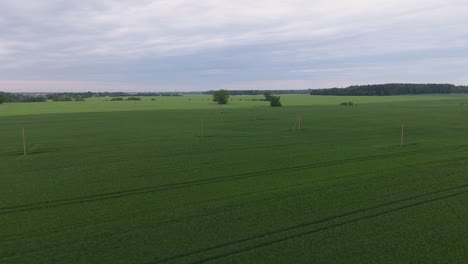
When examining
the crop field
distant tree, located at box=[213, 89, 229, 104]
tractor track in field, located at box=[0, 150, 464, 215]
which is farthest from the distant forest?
tractor track in field, located at box=[0, 150, 464, 215]

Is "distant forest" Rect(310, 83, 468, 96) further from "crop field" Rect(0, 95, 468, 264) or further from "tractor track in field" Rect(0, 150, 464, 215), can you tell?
"tractor track in field" Rect(0, 150, 464, 215)

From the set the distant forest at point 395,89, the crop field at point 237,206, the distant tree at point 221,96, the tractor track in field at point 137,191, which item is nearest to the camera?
the crop field at point 237,206

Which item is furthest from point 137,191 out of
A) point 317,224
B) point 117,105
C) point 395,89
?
point 395,89

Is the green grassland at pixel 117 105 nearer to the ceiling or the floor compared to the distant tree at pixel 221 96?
nearer to the floor

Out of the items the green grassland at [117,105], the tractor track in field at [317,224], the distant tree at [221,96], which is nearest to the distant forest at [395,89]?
the green grassland at [117,105]

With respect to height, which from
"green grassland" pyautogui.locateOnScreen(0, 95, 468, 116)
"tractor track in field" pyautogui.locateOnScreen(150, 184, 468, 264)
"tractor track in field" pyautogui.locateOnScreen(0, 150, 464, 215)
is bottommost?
"green grassland" pyautogui.locateOnScreen(0, 95, 468, 116)

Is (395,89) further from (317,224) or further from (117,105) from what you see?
(317,224)

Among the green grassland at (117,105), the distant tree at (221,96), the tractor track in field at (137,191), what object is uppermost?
the distant tree at (221,96)

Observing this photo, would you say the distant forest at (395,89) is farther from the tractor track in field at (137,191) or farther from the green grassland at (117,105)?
the tractor track in field at (137,191)

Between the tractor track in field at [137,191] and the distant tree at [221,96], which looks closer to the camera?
the tractor track in field at [137,191]
